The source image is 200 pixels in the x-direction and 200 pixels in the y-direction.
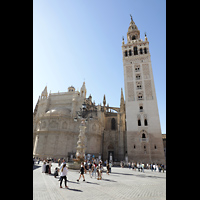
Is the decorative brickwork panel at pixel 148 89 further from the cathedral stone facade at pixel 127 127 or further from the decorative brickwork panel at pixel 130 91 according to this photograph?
the decorative brickwork panel at pixel 130 91

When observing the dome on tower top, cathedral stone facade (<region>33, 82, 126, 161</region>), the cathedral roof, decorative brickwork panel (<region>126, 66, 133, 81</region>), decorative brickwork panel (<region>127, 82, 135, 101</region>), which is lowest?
cathedral stone facade (<region>33, 82, 126, 161</region>)

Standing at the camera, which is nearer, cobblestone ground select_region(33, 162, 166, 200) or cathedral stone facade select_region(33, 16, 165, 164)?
cobblestone ground select_region(33, 162, 166, 200)

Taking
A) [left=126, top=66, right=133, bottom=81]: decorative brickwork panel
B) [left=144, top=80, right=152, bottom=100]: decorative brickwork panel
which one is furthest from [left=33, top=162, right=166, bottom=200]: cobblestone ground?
[left=126, top=66, right=133, bottom=81]: decorative brickwork panel

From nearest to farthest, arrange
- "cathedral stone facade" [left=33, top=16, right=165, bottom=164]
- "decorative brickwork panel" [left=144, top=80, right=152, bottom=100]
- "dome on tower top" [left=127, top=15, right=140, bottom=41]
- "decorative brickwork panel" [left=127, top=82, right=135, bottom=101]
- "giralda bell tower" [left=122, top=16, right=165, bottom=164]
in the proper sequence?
"giralda bell tower" [left=122, top=16, right=165, bottom=164] → "cathedral stone facade" [left=33, top=16, right=165, bottom=164] → "decorative brickwork panel" [left=144, top=80, right=152, bottom=100] → "decorative brickwork panel" [left=127, top=82, right=135, bottom=101] → "dome on tower top" [left=127, top=15, right=140, bottom=41]

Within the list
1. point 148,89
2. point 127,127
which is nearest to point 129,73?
point 148,89

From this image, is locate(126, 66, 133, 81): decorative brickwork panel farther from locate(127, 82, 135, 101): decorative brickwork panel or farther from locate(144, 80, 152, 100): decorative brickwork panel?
locate(144, 80, 152, 100): decorative brickwork panel

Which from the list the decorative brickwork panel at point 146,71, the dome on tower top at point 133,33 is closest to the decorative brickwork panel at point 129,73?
the decorative brickwork panel at point 146,71

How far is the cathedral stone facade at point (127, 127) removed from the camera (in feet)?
80.6

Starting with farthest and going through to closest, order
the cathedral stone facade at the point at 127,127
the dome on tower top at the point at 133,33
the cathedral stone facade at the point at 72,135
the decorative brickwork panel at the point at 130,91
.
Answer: the dome on tower top at the point at 133,33
the cathedral stone facade at the point at 72,135
the decorative brickwork panel at the point at 130,91
the cathedral stone facade at the point at 127,127

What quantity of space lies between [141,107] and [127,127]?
5.03 meters

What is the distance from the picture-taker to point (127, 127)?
1021 inches

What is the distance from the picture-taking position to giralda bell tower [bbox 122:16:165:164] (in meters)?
24.0
